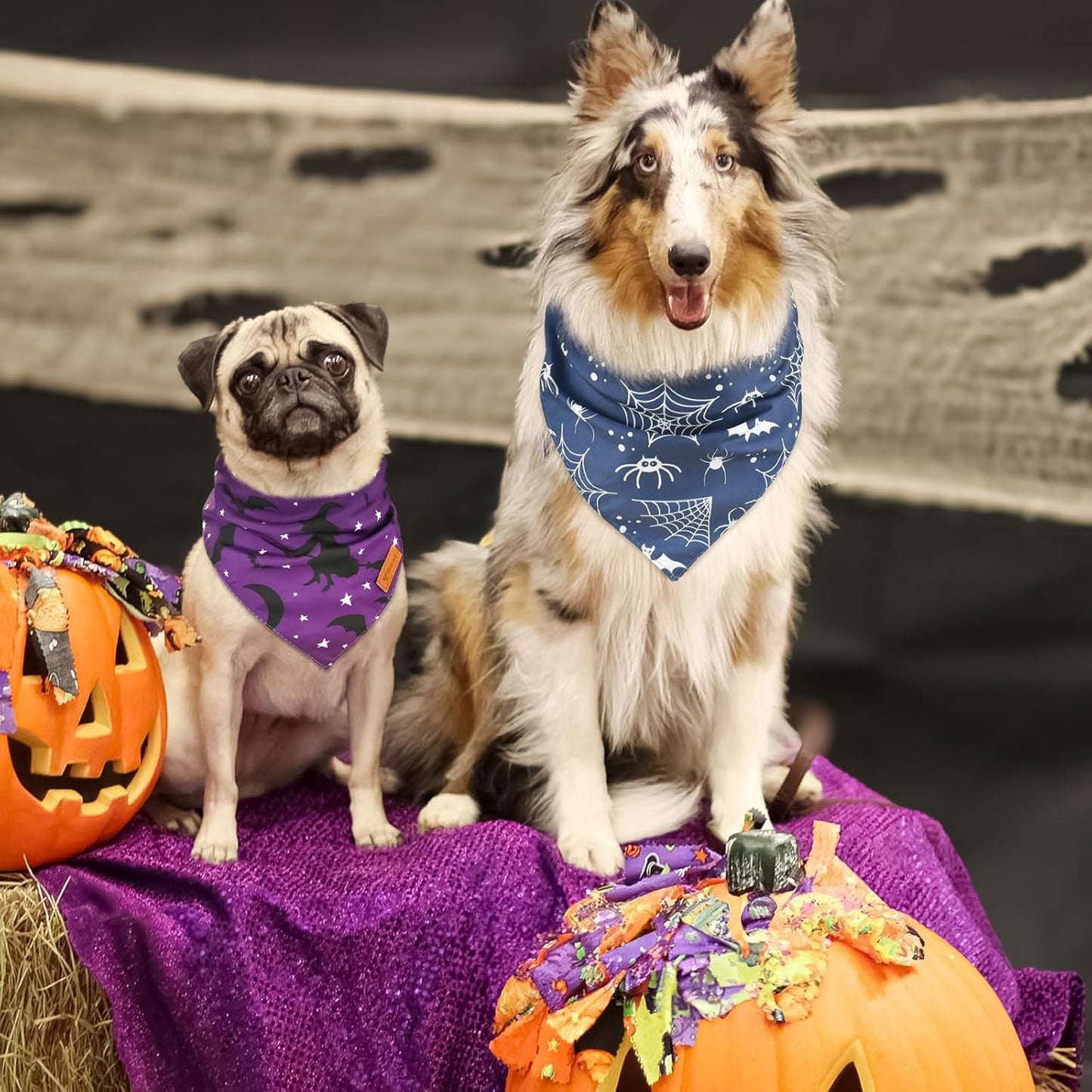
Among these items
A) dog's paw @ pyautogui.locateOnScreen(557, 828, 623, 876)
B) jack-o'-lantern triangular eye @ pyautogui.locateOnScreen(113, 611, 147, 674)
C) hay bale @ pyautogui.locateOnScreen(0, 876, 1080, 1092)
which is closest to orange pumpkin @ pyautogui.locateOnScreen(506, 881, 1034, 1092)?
dog's paw @ pyautogui.locateOnScreen(557, 828, 623, 876)

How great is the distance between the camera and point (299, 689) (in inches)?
106

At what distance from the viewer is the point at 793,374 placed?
2.66 meters

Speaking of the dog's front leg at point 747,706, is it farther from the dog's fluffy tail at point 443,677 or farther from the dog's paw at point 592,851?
the dog's fluffy tail at point 443,677

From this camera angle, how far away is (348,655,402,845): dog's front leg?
2688mm

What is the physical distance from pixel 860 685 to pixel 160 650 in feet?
6.12

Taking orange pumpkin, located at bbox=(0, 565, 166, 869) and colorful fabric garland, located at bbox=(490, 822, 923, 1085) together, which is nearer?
colorful fabric garland, located at bbox=(490, 822, 923, 1085)

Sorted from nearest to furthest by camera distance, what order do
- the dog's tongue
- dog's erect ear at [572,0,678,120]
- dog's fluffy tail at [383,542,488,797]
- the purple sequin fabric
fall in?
the purple sequin fabric < the dog's tongue < dog's erect ear at [572,0,678,120] < dog's fluffy tail at [383,542,488,797]

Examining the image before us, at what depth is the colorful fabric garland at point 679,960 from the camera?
183 cm

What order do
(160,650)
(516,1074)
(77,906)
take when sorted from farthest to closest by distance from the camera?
(160,650)
(77,906)
(516,1074)

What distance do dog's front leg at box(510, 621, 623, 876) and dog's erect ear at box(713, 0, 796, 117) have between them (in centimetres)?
98

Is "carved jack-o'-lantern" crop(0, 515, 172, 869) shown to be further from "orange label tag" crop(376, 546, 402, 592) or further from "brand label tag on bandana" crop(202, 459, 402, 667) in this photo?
"orange label tag" crop(376, 546, 402, 592)

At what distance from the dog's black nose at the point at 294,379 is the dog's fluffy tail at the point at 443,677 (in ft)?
2.04

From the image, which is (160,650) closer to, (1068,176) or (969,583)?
(969,583)

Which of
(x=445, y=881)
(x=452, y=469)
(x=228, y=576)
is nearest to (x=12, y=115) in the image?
(x=452, y=469)
